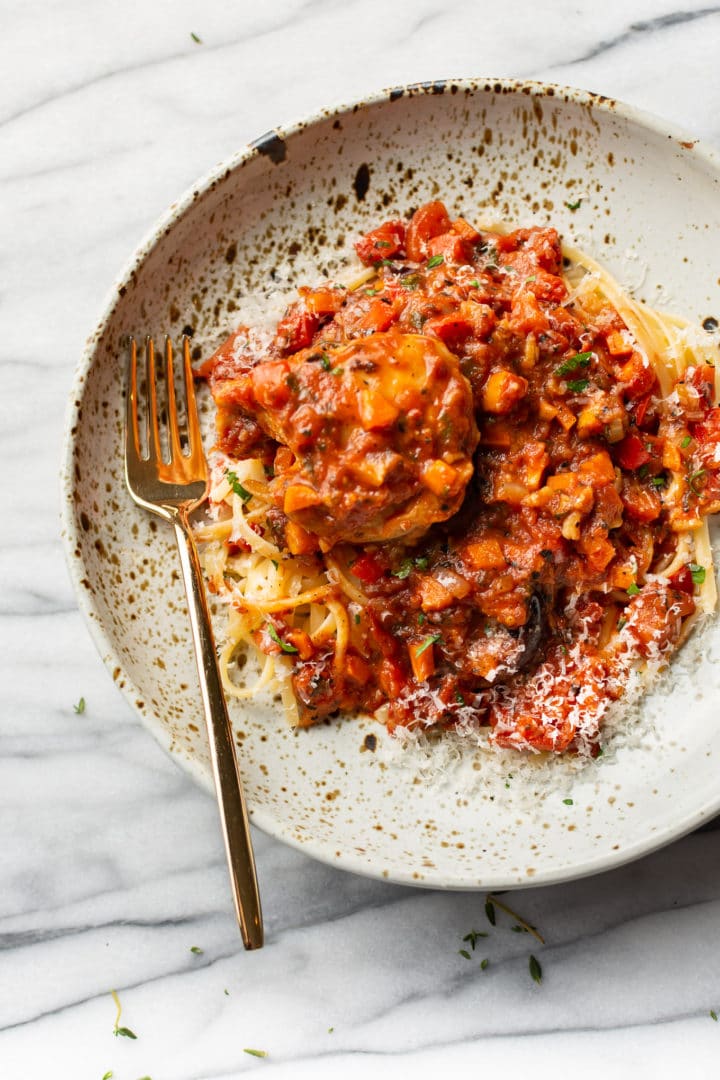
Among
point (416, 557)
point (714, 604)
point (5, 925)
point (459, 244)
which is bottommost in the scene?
point (5, 925)

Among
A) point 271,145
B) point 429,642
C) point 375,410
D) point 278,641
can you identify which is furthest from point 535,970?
point 271,145

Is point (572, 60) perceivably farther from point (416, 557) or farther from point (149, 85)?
point (416, 557)

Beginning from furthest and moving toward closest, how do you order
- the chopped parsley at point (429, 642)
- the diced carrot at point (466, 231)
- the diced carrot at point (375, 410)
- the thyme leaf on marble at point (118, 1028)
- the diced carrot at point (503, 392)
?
the thyme leaf on marble at point (118, 1028) < the diced carrot at point (466, 231) < the chopped parsley at point (429, 642) < the diced carrot at point (503, 392) < the diced carrot at point (375, 410)

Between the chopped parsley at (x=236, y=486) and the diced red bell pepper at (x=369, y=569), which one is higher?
the chopped parsley at (x=236, y=486)

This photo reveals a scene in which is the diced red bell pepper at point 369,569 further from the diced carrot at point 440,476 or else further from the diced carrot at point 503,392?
the diced carrot at point 503,392

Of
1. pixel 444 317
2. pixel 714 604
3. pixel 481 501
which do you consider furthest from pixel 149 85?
pixel 714 604

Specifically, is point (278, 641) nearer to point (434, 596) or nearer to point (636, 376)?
point (434, 596)

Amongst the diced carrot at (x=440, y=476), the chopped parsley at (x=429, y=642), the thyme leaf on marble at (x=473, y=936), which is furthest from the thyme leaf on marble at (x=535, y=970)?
the diced carrot at (x=440, y=476)

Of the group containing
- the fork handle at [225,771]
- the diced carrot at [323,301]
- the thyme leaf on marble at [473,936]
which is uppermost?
the diced carrot at [323,301]
